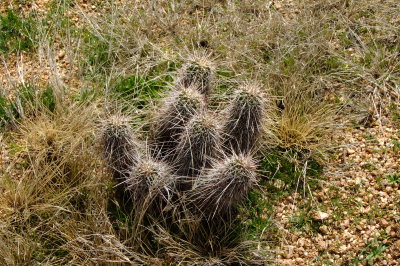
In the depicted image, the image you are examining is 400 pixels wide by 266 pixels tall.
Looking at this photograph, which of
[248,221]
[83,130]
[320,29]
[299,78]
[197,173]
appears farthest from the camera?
[320,29]

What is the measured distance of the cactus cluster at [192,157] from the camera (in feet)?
9.04

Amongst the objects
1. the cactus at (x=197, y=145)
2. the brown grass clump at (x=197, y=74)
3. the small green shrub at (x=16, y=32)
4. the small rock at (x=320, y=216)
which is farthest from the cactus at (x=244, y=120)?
the small green shrub at (x=16, y=32)

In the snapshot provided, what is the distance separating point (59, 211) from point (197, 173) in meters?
0.89

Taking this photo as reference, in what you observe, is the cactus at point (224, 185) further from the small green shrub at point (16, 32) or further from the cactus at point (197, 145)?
the small green shrub at point (16, 32)

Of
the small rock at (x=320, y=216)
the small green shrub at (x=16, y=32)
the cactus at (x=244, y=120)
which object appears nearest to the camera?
the cactus at (x=244, y=120)

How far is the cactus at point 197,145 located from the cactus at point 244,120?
134 mm

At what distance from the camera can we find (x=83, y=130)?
3447 millimetres

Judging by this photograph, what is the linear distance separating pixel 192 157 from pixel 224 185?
25 cm

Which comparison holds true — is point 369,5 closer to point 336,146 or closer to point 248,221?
point 336,146

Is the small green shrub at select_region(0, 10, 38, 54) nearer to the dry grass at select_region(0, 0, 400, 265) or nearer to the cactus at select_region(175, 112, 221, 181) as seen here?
the dry grass at select_region(0, 0, 400, 265)

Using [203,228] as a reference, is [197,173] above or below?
above

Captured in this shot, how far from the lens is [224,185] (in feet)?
8.88

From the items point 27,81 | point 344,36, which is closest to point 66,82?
point 27,81

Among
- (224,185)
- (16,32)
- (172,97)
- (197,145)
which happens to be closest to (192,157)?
(197,145)
